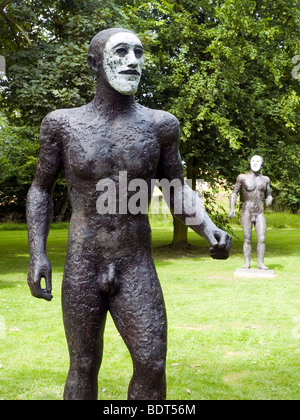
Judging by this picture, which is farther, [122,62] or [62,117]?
[62,117]

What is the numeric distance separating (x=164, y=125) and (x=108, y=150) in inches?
17.1

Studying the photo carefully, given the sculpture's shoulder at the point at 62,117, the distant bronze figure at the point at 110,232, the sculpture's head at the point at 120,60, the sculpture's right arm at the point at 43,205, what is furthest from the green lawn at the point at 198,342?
the sculpture's head at the point at 120,60

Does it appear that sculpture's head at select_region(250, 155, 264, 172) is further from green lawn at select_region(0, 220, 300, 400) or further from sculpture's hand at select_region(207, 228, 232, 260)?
sculpture's hand at select_region(207, 228, 232, 260)

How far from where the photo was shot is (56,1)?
50.5 ft

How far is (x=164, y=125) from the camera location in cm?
376

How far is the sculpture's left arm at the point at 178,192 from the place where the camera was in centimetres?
374

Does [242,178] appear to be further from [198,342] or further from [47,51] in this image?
[198,342]

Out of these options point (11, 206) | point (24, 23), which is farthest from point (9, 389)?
point (11, 206)

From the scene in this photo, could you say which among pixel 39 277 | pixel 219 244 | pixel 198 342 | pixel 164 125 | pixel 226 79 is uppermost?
pixel 226 79

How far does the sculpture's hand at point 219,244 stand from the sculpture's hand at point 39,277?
106cm

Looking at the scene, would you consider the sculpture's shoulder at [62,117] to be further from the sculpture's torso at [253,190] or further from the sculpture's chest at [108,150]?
the sculpture's torso at [253,190]

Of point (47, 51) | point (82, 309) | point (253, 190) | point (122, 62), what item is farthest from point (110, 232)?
point (47, 51)

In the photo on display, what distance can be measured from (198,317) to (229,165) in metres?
10.3

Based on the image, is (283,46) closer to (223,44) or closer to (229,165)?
(223,44)
